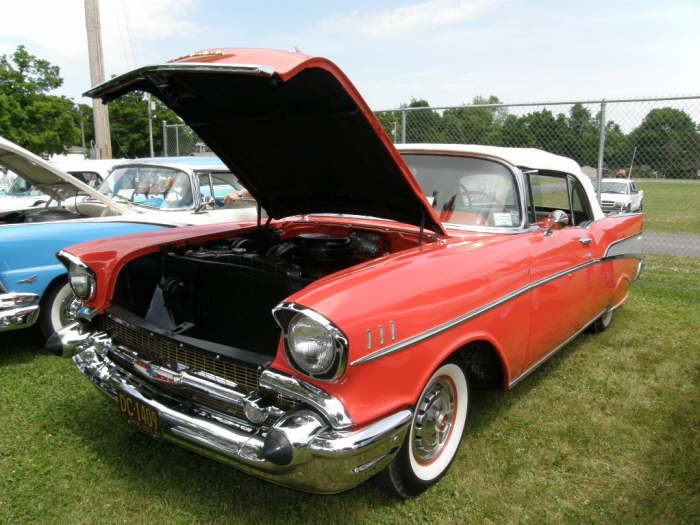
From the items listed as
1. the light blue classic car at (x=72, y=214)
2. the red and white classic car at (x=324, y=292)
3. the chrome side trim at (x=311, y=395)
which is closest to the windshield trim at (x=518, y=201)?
the red and white classic car at (x=324, y=292)

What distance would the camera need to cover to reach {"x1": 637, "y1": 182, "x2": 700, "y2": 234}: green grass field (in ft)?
25.5

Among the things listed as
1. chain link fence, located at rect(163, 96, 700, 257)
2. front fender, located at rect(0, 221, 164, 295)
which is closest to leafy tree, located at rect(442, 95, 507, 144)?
chain link fence, located at rect(163, 96, 700, 257)

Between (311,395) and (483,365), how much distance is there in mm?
1201

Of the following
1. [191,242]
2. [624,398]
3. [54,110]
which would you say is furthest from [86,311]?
[54,110]

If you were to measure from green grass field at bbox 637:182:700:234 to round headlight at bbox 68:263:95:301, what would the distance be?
736 centimetres

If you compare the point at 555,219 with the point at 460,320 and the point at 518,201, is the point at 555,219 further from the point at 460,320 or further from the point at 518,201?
the point at 460,320

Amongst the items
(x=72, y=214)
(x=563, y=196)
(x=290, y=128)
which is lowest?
(x=72, y=214)

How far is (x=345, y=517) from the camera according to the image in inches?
85.4

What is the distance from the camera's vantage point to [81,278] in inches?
104

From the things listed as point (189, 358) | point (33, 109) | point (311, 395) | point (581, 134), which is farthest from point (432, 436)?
point (33, 109)

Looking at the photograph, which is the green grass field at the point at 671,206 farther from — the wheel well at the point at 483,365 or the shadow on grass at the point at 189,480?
the shadow on grass at the point at 189,480

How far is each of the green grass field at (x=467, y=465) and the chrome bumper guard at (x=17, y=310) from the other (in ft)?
1.04

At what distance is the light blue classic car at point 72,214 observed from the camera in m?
3.54

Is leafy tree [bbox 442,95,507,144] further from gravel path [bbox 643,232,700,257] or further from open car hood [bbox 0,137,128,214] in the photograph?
open car hood [bbox 0,137,128,214]
